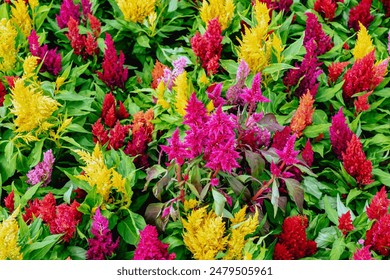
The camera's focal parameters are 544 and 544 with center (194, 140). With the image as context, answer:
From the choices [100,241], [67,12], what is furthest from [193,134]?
[67,12]

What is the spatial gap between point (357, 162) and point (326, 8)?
1.57m

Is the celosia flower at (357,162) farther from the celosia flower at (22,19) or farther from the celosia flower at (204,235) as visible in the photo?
the celosia flower at (22,19)

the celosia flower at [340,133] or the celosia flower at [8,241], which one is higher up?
the celosia flower at [340,133]

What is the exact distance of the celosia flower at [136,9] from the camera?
151 inches

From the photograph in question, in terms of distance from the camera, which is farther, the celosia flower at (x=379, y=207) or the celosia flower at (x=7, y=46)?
the celosia flower at (x=7, y=46)

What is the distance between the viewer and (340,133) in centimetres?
314

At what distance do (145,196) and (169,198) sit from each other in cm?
14

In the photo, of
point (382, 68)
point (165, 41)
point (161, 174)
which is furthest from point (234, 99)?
point (165, 41)

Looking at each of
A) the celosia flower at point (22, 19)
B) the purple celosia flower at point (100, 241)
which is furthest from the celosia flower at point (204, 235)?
the celosia flower at point (22, 19)

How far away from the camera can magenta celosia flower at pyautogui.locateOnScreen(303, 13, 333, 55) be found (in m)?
3.79

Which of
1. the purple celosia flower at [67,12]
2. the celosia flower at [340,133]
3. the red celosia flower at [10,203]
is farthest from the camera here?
the purple celosia flower at [67,12]

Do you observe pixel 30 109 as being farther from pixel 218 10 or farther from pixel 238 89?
pixel 218 10

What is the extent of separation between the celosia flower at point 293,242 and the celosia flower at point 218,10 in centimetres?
172
